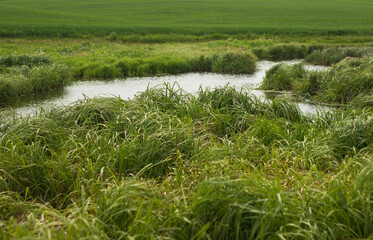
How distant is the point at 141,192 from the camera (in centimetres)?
337

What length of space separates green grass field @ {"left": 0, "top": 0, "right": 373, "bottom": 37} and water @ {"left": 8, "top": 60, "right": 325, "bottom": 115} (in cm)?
1907

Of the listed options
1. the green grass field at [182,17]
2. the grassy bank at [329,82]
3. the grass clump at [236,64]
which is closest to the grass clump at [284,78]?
the grassy bank at [329,82]

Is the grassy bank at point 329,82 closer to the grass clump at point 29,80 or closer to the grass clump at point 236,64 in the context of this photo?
the grass clump at point 236,64

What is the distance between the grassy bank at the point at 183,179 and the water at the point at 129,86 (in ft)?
14.1

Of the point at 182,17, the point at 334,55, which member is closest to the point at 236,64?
the point at 334,55

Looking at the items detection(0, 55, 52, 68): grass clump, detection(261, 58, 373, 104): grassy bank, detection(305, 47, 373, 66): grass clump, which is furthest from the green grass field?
detection(261, 58, 373, 104): grassy bank

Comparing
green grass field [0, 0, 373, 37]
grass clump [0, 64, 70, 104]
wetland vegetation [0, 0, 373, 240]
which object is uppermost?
wetland vegetation [0, 0, 373, 240]

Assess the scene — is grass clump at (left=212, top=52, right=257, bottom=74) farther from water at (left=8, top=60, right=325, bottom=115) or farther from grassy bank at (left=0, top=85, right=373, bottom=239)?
grassy bank at (left=0, top=85, right=373, bottom=239)

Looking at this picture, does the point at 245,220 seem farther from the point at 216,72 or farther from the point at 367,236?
the point at 216,72

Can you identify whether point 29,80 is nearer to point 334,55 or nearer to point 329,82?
point 329,82

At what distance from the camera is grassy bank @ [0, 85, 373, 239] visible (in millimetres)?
3070

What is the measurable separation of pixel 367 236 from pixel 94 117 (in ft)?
16.0

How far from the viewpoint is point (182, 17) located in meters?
51.6

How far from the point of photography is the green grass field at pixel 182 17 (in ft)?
118
